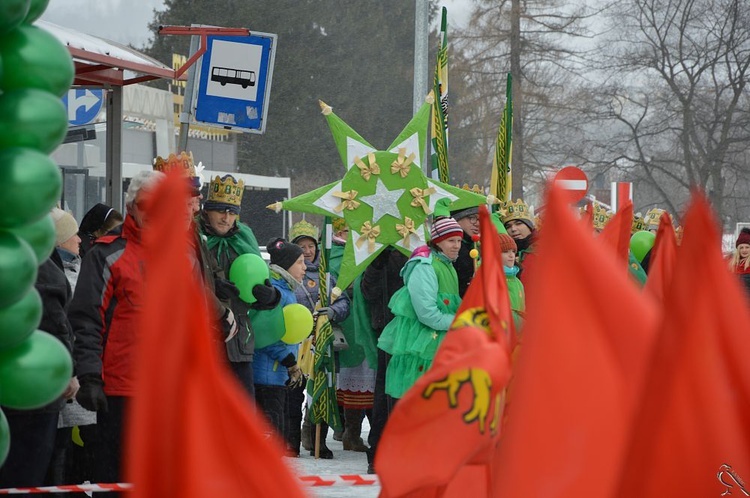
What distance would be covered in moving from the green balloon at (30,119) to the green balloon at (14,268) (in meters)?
0.25

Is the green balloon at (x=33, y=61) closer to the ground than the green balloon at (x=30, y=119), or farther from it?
farther from it

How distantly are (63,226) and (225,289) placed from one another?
88cm

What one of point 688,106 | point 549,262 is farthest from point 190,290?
point 688,106

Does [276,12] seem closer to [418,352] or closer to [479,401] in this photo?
[418,352]

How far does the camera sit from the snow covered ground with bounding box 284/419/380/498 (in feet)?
23.9

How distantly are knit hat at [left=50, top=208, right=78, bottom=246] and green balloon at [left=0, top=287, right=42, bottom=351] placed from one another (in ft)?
8.72

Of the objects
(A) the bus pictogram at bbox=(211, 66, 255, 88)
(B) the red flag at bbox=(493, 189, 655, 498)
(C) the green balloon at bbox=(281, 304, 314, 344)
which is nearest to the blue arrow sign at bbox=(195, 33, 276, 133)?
(A) the bus pictogram at bbox=(211, 66, 255, 88)

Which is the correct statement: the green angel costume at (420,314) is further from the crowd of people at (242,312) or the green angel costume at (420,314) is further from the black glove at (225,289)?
the black glove at (225,289)

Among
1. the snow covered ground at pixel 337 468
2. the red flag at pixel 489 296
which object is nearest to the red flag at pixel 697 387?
the red flag at pixel 489 296

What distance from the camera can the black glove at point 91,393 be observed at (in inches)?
193

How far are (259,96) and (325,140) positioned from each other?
30579 mm

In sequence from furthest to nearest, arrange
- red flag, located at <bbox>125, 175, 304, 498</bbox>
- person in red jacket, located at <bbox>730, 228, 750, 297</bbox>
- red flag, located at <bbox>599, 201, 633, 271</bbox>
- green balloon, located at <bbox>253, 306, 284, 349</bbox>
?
person in red jacket, located at <bbox>730, 228, 750, 297</bbox>
green balloon, located at <bbox>253, 306, 284, 349</bbox>
red flag, located at <bbox>599, 201, 633, 271</bbox>
red flag, located at <bbox>125, 175, 304, 498</bbox>

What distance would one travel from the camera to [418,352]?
784cm

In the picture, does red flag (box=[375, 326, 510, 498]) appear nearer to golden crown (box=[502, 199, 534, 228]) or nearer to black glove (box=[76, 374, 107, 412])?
black glove (box=[76, 374, 107, 412])
